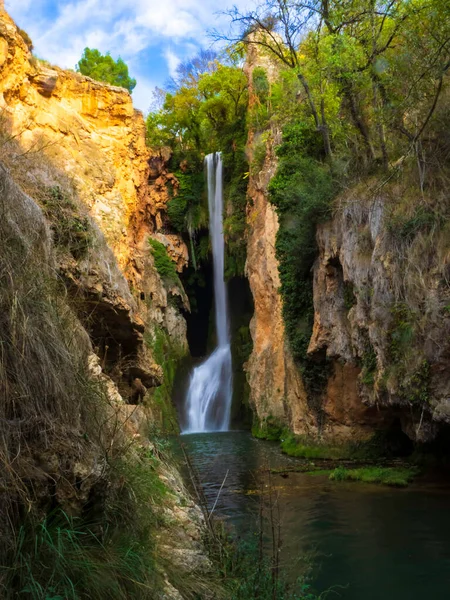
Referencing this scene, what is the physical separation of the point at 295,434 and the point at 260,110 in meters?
16.8

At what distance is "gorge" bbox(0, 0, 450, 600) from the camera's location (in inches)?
139

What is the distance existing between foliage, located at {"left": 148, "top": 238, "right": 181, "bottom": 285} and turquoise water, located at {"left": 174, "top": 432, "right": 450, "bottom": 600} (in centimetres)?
1709

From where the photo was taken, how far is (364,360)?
556 inches

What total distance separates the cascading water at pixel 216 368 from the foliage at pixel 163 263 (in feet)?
9.22

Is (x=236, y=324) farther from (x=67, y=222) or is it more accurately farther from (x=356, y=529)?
(x=67, y=222)

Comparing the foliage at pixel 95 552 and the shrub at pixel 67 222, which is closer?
the foliage at pixel 95 552

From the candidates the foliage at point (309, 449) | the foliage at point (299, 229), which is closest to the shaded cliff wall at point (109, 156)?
the foliage at point (299, 229)

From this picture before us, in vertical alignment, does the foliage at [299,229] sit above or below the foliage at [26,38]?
below

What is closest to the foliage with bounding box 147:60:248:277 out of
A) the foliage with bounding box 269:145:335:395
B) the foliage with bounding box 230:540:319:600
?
the foliage with bounding box 269:145:335:395

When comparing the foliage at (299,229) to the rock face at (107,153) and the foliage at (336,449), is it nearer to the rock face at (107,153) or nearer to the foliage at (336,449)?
the foliage at (336,449)

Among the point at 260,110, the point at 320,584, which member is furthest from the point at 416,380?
the point at 260,110

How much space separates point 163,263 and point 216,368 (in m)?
6.34

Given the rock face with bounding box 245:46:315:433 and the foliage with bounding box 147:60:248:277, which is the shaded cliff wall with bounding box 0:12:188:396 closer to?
the foliage with bounding box 147:60:248:277

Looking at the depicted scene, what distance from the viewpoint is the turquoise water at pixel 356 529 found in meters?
7.38
